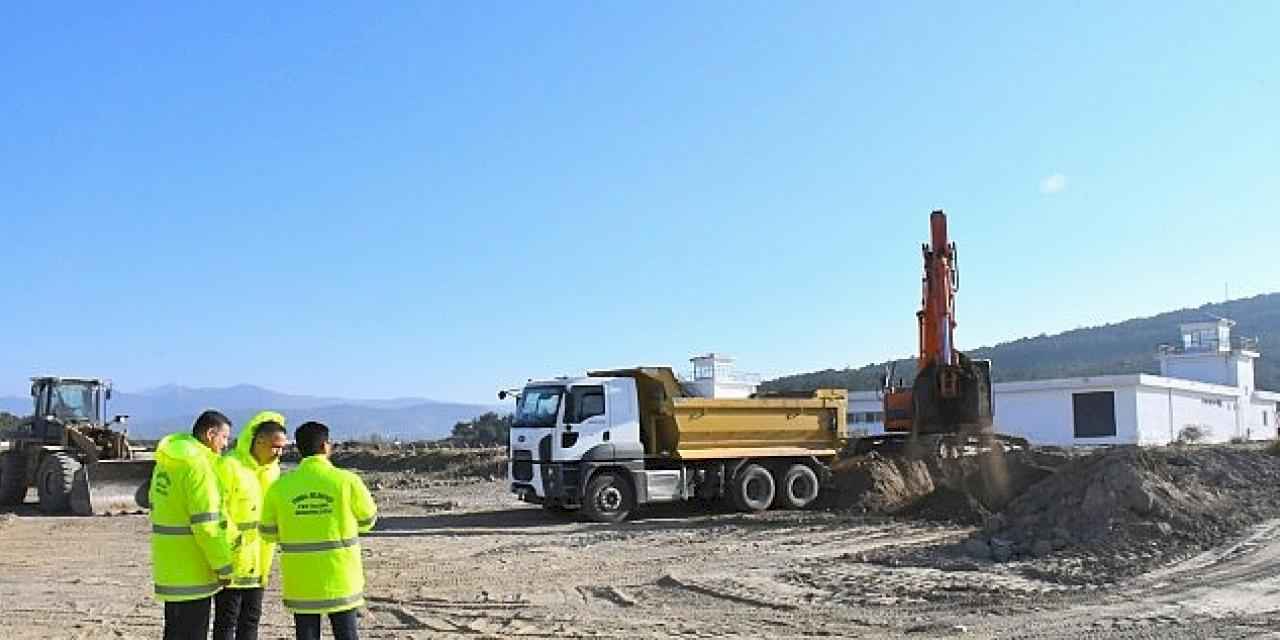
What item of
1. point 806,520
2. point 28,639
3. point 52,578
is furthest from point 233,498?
point 806,520

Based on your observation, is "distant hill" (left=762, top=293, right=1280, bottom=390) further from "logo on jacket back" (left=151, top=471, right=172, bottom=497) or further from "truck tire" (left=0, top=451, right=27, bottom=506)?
"logo on jacket back" (left=151, top=471, right=172, bottom=497)

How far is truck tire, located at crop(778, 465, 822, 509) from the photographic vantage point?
21703 millimetres

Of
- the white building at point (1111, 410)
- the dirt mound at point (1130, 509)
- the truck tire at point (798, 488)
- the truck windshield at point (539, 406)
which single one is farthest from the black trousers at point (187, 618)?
the white building at point (1111, 410)

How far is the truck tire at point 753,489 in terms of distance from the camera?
21141mm

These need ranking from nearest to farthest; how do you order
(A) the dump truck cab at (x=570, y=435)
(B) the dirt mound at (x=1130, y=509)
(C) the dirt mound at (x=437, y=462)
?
(B) the dirt mound at (x=1130, y=509) < (A) the dump truck cab at (x=570, y=435) < (C) the dirt mound at (x=437, y=462)

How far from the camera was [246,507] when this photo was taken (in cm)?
690

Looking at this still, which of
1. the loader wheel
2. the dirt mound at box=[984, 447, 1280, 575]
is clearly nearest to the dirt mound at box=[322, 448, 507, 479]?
the loader wheel

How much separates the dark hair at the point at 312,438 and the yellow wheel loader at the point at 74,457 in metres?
16.8

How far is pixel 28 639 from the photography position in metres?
10.0

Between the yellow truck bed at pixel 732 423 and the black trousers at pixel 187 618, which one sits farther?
the yellow truck bed at pixel 732 423

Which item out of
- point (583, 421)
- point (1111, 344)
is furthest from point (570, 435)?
point (1111, 344)

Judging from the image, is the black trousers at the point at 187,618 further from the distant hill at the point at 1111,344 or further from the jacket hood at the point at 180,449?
the distant hill at the point at 1111,344

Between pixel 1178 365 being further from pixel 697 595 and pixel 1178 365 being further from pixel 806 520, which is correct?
pixel 697 595

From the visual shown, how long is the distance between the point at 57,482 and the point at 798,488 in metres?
13.9
